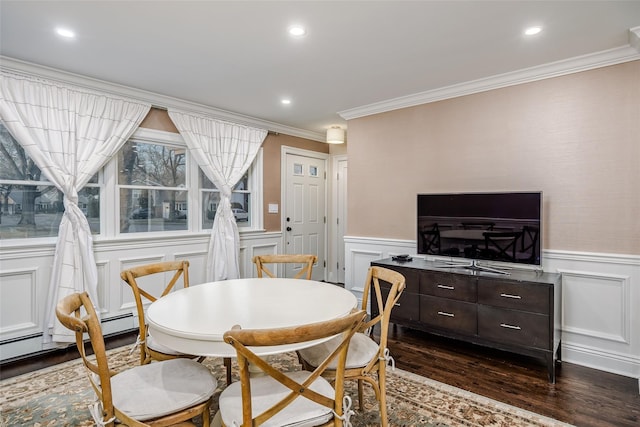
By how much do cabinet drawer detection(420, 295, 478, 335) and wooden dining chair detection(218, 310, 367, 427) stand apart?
6.20ft

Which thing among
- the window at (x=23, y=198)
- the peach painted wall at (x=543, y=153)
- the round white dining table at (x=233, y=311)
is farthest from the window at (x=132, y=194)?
the peach painted wall at (x=543, y=153)

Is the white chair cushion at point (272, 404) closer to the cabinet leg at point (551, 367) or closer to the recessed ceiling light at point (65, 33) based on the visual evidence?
the cabinet leg at point (551, 367)

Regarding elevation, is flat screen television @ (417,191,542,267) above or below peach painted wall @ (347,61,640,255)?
below

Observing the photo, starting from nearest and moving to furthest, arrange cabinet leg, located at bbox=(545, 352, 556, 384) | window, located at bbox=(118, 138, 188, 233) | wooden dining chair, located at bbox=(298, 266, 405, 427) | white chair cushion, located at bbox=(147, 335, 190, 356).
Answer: wooden dining chair, located at bbox=(298, 266, 405, 427)
white chair cushion, located at bbox=(147, 335, 190, 356)
cabinet leg, located at bbox=(545, 352, 556, 384)
window, located at bbox=(118, 138, 188, 233)

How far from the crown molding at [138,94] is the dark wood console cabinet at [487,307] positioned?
8.93ft

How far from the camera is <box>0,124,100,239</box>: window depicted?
9.77ft

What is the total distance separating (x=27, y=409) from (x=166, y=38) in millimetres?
2652

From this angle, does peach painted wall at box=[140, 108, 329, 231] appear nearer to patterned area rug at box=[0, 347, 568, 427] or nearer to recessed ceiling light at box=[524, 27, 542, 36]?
patterned area rug at box=[0, 347, 568, 427]

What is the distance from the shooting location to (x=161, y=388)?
1553 millimetres

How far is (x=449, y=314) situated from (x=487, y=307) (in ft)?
1.11

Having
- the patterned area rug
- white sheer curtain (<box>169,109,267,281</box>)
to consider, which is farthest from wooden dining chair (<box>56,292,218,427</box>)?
white sheer curtain (<box>169,109,267,281</box>)

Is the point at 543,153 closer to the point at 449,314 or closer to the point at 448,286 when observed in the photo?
the point at 448,286

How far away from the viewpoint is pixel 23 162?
10.1ft

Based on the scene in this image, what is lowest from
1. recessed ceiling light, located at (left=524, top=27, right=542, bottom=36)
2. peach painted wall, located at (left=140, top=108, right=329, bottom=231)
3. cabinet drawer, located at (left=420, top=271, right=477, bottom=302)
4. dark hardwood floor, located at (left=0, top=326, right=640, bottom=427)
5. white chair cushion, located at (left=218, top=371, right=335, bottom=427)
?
dark hardwood floor, located at (left=0, top=326, right=640, bottom=427)
